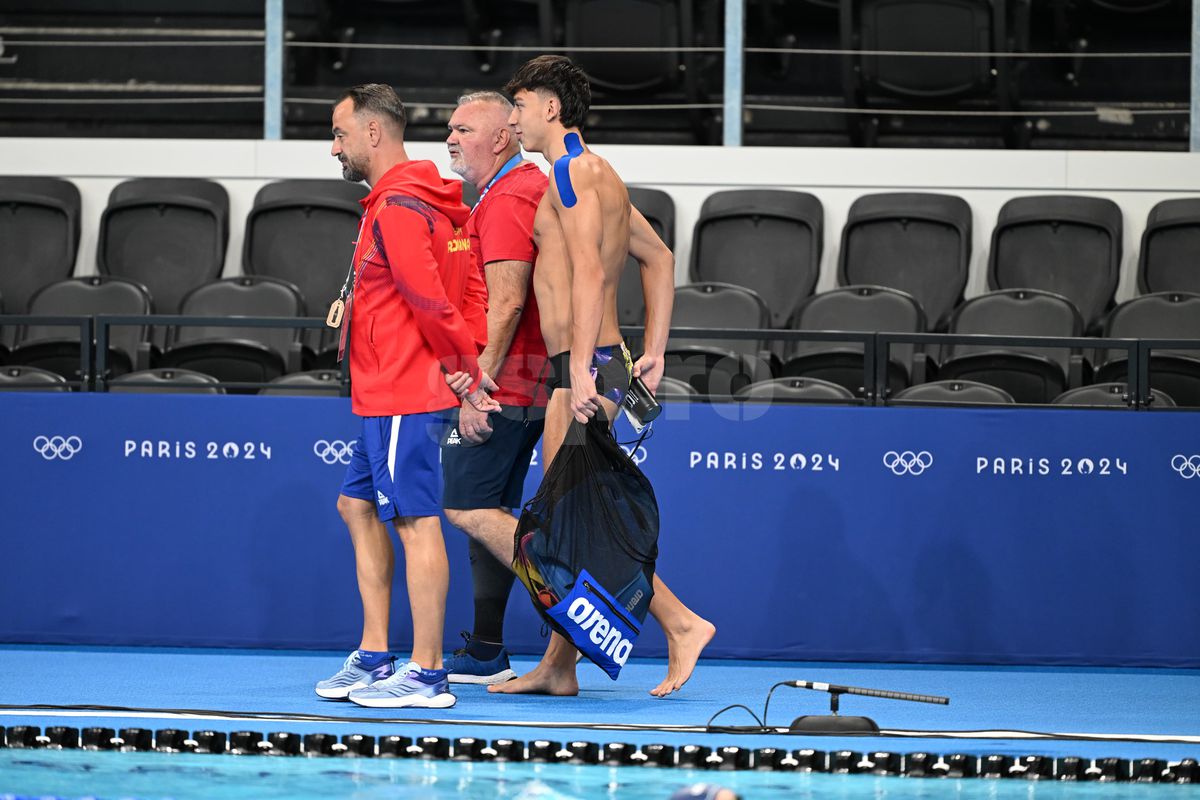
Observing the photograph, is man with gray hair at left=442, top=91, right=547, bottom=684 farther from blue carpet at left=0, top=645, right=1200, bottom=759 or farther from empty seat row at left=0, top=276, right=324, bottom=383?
empty seat row at left=0, top=276, right=324, bottom=383

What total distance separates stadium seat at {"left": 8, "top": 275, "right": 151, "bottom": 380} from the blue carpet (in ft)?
5.65

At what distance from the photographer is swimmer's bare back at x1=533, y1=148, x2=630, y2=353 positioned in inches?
186

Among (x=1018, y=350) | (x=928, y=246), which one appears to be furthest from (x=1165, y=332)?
(x=928, y=246)

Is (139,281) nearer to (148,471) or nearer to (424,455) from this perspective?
(148,471)

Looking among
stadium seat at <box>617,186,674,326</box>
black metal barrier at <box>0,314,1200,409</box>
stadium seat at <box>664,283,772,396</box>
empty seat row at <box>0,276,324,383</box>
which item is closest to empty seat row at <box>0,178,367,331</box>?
empty seat row at <box>0,276,324,383</box>

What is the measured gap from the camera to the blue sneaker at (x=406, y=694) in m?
4.59

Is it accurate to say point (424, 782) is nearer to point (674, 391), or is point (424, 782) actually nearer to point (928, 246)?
point (674, 391)

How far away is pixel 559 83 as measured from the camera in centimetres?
484

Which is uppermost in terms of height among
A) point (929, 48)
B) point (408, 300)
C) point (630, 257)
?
point (929, 48)

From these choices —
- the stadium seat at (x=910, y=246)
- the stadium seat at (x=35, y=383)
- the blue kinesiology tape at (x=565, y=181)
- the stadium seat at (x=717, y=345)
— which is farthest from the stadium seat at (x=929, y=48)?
the stadium seat at (x=35, y=383)

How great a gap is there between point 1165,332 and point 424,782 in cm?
476

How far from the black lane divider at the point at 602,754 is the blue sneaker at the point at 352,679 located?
74cm

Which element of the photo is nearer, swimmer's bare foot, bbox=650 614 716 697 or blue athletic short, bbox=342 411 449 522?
blue athletic short, bbox=342 411 449 522

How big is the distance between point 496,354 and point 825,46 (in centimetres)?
600
